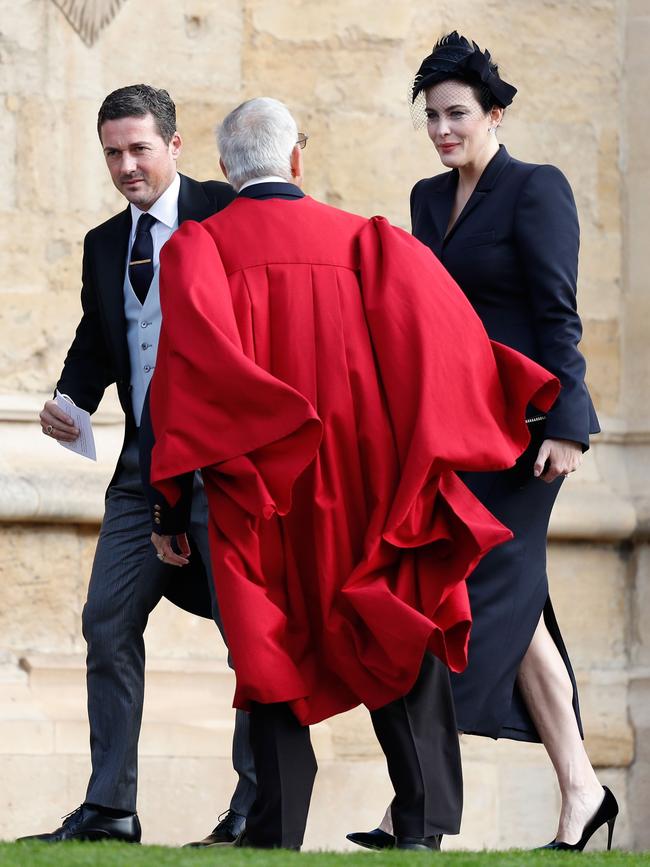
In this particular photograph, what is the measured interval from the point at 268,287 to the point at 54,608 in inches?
95.8

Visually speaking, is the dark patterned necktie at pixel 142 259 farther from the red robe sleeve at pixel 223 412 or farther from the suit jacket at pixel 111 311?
the red robe sleeve at pixel 223 412

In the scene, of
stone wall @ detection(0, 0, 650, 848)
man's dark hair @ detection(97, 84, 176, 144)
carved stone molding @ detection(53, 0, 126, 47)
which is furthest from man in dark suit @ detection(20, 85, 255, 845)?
carved stone molding @ detection(53, 0, 126, 47)

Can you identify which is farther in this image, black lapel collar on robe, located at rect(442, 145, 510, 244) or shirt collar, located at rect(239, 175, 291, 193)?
black lapel collar on robe, located at rect(442, 145, 510, 244)

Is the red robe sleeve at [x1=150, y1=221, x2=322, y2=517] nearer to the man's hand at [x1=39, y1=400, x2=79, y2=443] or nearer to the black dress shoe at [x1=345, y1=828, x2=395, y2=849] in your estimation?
the man's hand at [x1=39, y1=400, x2=79, y2=443]

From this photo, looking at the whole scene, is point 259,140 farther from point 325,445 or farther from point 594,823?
point 594,823

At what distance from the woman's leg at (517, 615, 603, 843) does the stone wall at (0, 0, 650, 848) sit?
1674mm

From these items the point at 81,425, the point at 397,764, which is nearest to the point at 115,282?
the point at 81,425

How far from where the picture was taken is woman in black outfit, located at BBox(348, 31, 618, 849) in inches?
175

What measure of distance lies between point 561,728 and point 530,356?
2.88 ft

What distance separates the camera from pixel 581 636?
6.76 meters

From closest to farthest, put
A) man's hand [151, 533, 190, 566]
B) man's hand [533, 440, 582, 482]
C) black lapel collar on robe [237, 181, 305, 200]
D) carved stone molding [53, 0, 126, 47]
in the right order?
black lapel collar on robe [237, 181, 305, 200]
man's hand [151, 533, 190, 566]
man's hand [533, 440, 582, 482]
carved stone molding [53, 0, 126, 47]

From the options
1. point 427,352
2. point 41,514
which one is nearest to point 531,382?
point 427,352

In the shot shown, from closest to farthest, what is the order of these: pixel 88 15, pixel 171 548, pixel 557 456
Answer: pixel 171 548 → pixel 557 456 → pixel 88 15

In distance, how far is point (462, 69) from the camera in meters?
4.53
